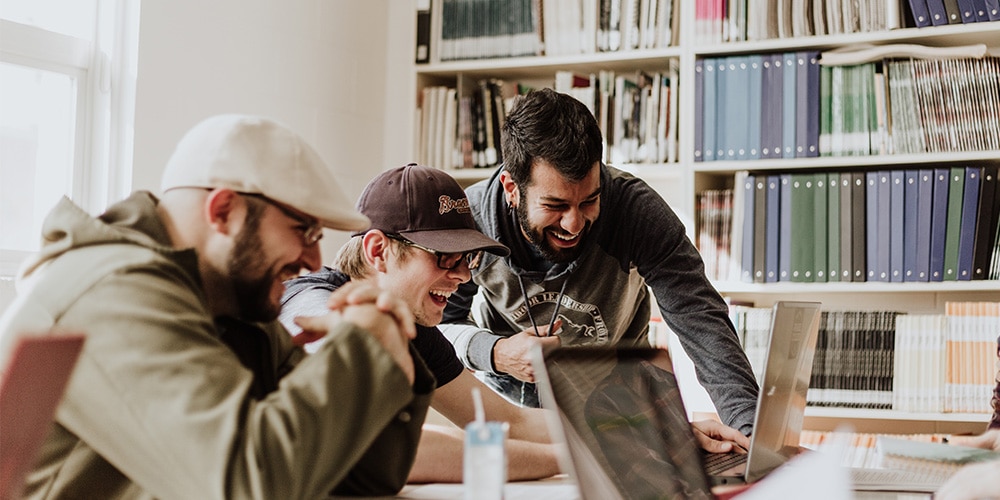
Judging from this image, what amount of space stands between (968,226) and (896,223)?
197mm

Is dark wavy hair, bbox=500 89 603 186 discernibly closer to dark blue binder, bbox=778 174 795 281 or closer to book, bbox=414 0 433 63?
dark blue binder, bbox=778 174 795 281

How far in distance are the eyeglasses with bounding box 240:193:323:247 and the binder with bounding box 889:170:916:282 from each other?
2.27 metres

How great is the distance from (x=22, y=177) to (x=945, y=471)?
2051mm

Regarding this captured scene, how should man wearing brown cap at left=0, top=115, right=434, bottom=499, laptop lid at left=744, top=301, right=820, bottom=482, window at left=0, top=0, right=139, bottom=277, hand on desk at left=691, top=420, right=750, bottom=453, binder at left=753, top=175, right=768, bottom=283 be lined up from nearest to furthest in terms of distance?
man wearing brown cap at left=0, top=115, right=434, bottom=499 < laptop lid at left=744, top=301, right=820, bottom=482 < hand on desk at left=691, top=420, right=750, bottom=453 < window at left=0, top=0, right=139, bottom=277 < binder at left=753, top=175, right=768, bottom=283

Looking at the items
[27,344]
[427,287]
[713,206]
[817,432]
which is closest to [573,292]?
[427,287]

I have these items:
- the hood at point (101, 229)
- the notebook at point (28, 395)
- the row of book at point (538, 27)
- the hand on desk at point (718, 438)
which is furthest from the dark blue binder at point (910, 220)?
the notebook at point (28, 395)

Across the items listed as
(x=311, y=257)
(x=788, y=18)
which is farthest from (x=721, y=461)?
(x=788, y=18)

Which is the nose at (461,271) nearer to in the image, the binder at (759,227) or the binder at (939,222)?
the binder at (759,227)

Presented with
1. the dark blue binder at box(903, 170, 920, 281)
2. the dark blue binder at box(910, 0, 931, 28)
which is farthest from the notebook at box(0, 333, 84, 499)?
the dark blue binder at box(910, 0, 931, 28)

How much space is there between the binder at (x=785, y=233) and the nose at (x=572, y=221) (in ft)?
3.94

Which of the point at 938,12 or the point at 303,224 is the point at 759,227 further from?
the point at 303,224

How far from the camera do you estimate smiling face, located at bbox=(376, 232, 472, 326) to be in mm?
1812

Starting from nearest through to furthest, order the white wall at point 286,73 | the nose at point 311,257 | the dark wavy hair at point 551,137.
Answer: the nose at point 311,257, the dark wavy hair at point 551,137, the white wall at point 286,73

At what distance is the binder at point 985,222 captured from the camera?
2.87m
